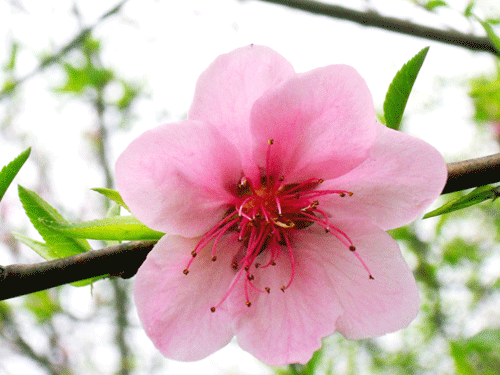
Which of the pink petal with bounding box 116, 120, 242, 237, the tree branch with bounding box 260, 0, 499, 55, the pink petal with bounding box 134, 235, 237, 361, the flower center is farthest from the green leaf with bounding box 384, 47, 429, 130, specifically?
the tree branch with bounding box 260, 0, 499, 55

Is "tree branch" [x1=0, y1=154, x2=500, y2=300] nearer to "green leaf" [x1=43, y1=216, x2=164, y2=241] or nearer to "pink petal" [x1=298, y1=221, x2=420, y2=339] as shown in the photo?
"green leaf" [x1=43, y1=216, x2=164, y2=241]

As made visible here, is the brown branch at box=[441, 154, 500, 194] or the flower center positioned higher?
the brown branch at box=[441, 154, 500, 194]

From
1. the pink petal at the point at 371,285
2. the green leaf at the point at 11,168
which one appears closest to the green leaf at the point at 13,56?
the green leaf at the point at 11,168

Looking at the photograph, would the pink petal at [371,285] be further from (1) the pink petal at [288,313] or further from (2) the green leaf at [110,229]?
(2) the green leaf at [110,229]

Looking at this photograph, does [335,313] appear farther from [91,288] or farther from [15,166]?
[15,166]

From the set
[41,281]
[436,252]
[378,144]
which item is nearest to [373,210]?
[378,144]

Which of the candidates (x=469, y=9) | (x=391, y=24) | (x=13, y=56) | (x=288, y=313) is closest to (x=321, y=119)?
(x=288, y=313)

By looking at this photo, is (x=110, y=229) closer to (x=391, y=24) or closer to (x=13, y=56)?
(x=391, y=24)
